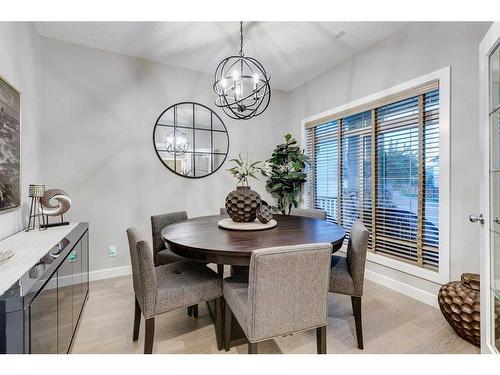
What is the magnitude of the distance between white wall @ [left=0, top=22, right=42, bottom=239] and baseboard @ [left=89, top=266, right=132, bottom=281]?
1.02 m

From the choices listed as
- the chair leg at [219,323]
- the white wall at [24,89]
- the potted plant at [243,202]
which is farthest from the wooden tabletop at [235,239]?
the white wall at [24,89]

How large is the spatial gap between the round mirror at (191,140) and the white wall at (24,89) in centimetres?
121

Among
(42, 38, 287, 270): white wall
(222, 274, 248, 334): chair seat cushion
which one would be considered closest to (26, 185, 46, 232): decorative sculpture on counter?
(42, 38, 287, 270): white wall

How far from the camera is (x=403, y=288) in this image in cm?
260

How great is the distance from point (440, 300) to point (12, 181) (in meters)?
3.41

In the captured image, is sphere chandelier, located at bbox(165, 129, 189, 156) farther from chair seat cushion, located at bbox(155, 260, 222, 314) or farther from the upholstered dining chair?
chair seat cushion, located at bbox(155, 260, 222, 314)

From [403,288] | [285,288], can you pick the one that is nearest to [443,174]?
[403,288]

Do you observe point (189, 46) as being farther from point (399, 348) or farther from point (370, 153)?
point (399, 348)

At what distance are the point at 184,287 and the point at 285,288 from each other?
699 mm

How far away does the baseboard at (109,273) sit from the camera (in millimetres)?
2965

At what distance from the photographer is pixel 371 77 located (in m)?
2.92

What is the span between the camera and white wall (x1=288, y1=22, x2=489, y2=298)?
6.79 ft

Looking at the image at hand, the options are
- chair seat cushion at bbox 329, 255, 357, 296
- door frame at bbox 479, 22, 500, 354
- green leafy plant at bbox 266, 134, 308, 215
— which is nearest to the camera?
door frame at bbox 479, 22, 500, 354
